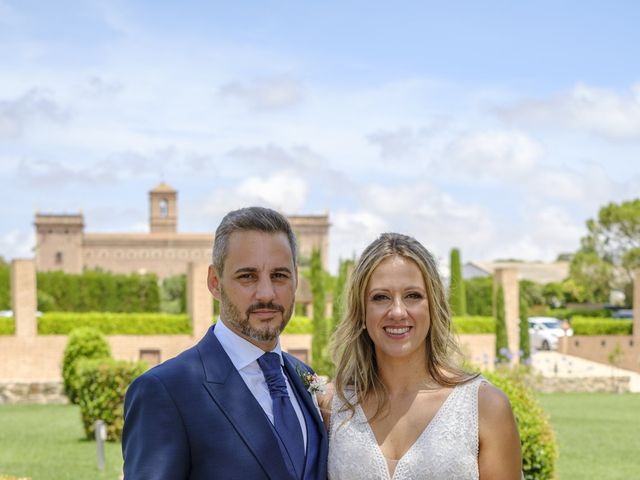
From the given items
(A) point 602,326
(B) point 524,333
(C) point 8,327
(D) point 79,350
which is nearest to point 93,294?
(C) point 8,327

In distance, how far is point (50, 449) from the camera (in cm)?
1367

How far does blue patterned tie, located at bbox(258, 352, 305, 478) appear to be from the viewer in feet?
9.50

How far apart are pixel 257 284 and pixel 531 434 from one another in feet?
19.9

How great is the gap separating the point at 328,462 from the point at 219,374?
1.98ft

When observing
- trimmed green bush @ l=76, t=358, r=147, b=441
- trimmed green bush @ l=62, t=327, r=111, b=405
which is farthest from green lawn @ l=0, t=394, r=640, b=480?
trimmed green bush @ l=62, t=327, r=111, b=405

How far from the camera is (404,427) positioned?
10.9 feet

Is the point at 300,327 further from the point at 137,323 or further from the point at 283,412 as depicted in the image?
the point at 283,412

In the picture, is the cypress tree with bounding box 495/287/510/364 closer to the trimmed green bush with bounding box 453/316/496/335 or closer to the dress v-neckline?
the trimmed green bush with bounding box 453/316/496/335

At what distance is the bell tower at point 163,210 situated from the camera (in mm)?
95938

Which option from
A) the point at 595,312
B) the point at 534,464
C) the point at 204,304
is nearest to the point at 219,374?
the point at 534,464

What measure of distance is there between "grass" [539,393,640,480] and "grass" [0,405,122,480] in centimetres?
574

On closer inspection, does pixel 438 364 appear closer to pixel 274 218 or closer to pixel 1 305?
pixel 274 218

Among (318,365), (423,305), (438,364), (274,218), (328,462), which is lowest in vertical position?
(318,365)

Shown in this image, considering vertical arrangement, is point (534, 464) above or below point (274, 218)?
below
